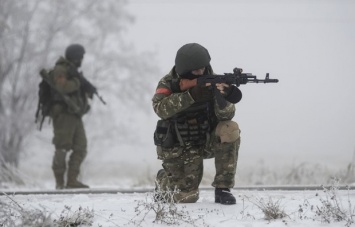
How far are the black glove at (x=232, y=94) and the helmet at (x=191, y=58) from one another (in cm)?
31

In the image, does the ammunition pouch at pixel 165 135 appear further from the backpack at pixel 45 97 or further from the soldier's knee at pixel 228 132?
the backpack at pixel 45 97

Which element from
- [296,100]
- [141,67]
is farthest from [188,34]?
[141,67]

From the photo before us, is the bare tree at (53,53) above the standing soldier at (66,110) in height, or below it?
above

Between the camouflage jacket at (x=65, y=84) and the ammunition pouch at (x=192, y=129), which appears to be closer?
the ammunition pouch at (x=192, y=129)

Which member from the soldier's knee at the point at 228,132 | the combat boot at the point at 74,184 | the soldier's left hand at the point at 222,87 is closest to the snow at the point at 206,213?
the soldier's knee at the point at 228,132

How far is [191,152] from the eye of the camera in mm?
4320

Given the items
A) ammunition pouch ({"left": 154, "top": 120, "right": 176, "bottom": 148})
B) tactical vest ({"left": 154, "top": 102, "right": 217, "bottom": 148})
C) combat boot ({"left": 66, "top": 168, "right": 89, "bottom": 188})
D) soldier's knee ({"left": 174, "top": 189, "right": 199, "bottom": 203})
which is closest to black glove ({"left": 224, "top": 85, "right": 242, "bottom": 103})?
tactical vest ({"left": 154, "top": 102, "right": 217, "bottom": 148})

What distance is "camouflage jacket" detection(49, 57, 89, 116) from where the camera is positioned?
6.80 meters

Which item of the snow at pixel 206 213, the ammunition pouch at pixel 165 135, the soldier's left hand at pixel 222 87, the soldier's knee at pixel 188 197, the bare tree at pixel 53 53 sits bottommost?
the snow at pixel 206 213

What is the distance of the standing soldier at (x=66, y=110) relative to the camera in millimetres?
6828

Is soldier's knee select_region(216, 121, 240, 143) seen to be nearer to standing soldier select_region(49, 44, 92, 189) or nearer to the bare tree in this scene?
standing soldier select_region(49, 44, 92, 189)

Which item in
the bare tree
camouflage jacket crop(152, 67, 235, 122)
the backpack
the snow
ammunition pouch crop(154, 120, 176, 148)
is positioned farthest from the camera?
the bare tree

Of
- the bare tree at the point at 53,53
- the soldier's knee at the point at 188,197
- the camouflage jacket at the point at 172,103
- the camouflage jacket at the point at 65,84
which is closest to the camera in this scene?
the camouflage jacket at the point at 172,103

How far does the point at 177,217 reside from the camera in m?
3.06
